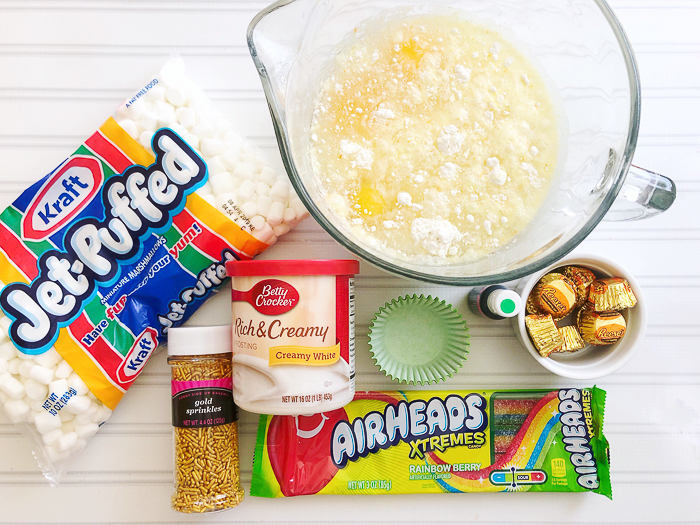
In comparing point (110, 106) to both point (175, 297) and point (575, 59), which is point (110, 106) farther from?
point (575, 59)

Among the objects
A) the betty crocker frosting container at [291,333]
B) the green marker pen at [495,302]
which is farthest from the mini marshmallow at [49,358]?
the green marker pen at [495,302]

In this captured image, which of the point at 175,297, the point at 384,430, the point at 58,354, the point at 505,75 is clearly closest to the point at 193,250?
the point at 175,297

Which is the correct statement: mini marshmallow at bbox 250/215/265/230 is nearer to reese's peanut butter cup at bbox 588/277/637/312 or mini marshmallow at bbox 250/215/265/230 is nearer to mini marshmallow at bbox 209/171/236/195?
mini marshmallow at bbox 209/171/236/195

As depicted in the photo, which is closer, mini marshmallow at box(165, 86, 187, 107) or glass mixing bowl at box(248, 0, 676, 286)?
glass mixing bowl at box(248, 0, 676, 286)

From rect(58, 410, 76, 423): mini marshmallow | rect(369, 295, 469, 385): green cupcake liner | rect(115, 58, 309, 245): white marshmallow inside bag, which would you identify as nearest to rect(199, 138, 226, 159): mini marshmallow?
rect(115, 58, 309, 245): white marshmallow inside bag

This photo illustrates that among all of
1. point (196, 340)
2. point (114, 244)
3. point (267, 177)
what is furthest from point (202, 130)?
point (196, 340)
